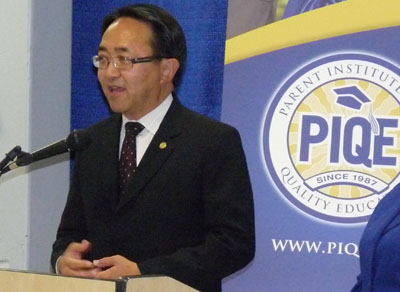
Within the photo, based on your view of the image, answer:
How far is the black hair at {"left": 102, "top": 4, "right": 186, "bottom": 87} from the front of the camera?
9.10 ft

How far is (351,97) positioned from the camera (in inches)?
126

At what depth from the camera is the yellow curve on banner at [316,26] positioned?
124 inches

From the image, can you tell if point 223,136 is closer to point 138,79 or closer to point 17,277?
point 138,79

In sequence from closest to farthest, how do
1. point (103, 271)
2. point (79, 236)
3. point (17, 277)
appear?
point (17, 277), point (103, 271), point (79, 236)

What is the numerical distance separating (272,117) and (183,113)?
587 mm

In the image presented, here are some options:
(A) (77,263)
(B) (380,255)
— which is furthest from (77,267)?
(B) (380,255)

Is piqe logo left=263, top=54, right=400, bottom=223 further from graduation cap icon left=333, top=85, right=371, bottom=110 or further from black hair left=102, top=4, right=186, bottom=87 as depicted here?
black hair left=102, top=4, right=186, bottom=87

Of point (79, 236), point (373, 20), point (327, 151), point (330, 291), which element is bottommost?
point (330, 291)

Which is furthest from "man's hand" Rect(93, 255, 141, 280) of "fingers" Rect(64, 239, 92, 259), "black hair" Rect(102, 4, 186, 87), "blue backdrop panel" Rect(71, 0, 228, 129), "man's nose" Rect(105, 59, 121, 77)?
"blue backdrop panel" Rect(71, 0, 228, 129)

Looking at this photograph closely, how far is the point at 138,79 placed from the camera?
2.73 m

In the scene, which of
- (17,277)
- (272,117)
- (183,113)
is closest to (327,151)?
(272,117)

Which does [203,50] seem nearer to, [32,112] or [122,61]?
[32,112]

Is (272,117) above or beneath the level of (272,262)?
above

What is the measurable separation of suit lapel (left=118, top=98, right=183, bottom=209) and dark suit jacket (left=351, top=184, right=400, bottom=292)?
2.81 ft
